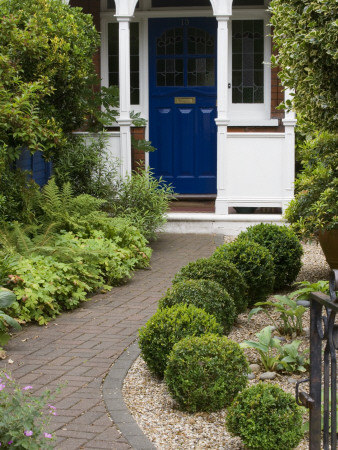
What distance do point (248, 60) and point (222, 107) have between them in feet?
5.99

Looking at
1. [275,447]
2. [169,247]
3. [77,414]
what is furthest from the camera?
[169,247]

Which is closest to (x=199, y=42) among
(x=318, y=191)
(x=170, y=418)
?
(x=318, y=191)

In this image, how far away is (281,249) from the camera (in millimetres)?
7703

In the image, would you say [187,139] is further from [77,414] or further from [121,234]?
[77,414]

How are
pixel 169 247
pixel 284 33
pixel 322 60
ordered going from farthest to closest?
pixel 169 247 < pixel 284 33 < pixel 322 60

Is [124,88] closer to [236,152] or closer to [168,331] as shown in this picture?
[236,152]

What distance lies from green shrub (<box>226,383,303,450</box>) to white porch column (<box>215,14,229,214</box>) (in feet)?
22.6

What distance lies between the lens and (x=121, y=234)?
356 inches

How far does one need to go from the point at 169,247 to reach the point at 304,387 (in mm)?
5185

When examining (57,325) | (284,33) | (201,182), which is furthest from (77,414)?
(201,182)

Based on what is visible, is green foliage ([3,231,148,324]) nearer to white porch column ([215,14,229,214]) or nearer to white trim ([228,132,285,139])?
white porch column ([215,14,229,214])

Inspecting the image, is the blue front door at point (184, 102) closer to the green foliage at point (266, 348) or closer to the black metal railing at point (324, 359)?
the green foliage at point (266, 348)

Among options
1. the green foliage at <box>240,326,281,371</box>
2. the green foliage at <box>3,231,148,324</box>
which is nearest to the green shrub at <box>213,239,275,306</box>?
the green foliage at <box>3,231,148,324</box>

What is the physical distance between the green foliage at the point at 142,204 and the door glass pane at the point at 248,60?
9.31ft
